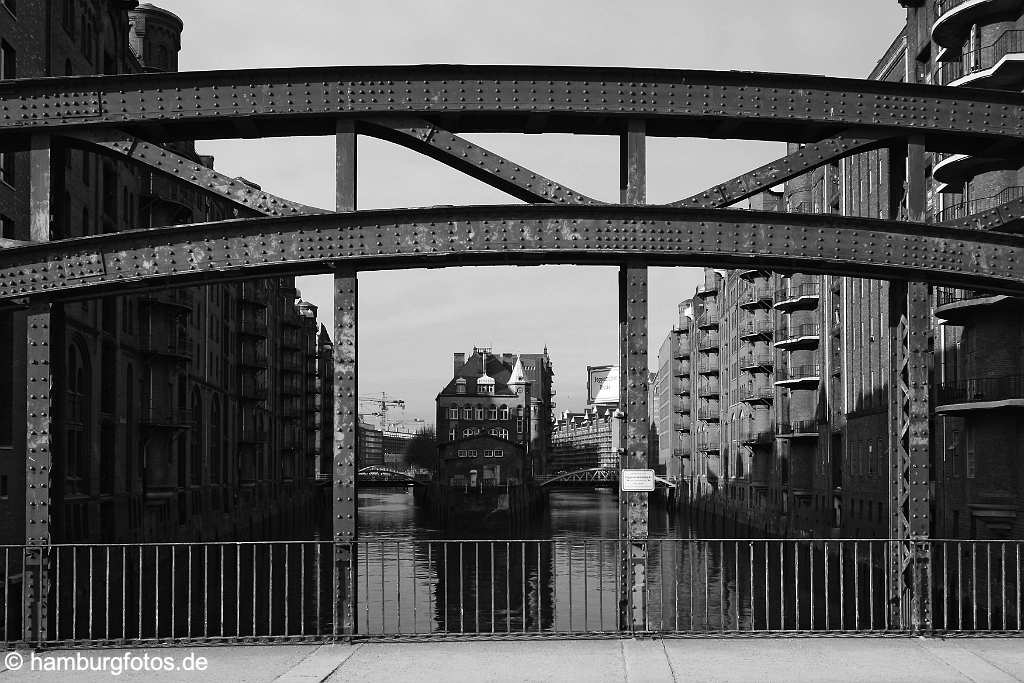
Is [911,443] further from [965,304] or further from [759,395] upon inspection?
[759,395]

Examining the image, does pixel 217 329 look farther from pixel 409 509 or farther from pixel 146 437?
pixel 409 509

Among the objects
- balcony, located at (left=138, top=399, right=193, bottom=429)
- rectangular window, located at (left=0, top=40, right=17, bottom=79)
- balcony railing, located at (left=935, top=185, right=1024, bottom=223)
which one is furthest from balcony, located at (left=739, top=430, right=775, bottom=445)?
rectangular window, located at (left=0, top=40, right=17, bottom=79)

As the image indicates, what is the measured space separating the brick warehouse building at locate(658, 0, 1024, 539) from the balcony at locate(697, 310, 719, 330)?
6.0 inches

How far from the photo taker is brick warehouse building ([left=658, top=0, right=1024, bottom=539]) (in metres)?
30.0

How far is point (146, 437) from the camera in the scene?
4544 centimetres

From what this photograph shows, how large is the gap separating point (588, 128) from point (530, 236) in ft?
5.18

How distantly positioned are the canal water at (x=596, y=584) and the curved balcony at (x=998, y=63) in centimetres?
1224

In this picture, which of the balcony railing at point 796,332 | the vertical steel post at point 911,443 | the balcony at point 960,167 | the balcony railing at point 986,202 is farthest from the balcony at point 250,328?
the vertical steel post at point 911,443

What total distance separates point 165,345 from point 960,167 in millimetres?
31562

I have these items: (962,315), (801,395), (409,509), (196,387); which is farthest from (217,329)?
(409,509)

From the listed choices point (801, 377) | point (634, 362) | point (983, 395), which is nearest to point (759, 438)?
point (801, 377)

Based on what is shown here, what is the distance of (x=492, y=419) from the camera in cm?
12594

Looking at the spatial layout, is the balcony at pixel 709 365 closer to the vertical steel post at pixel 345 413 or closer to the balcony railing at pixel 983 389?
the balcony railing at pixel 983 389

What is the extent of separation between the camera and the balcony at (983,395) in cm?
2883
